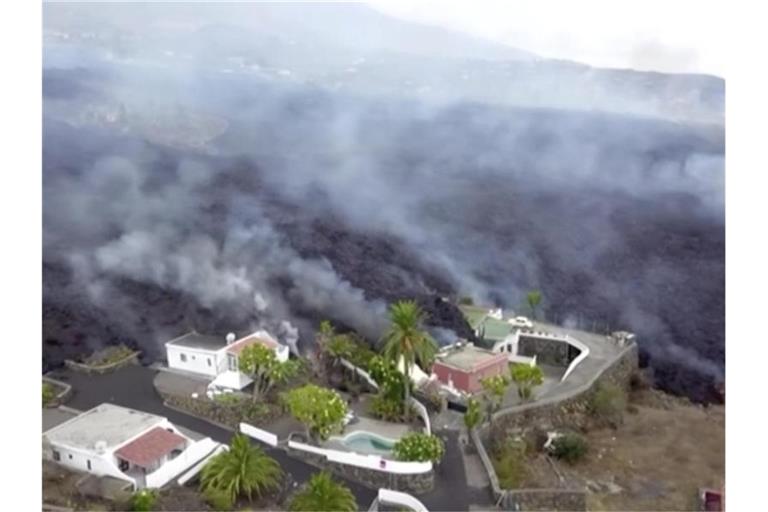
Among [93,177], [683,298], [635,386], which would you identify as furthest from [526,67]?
[93,177]

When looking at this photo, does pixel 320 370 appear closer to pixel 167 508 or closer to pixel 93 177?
pixel 167 508

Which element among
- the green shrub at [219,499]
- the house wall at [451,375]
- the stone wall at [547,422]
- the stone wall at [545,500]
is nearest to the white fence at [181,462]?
the green shrub at [219,499]

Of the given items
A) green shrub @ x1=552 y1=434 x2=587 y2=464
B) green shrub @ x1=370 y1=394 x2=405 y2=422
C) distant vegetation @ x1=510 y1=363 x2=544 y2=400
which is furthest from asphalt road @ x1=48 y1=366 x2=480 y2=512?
green shrub @ x1=552 y1=434 x2=587 y2=464

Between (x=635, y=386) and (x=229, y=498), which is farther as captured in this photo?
(x=635, y=386)

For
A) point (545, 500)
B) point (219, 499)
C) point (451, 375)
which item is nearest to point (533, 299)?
point (451, 375)

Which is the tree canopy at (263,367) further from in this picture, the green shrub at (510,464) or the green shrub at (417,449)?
the green shrub at (510,464)
